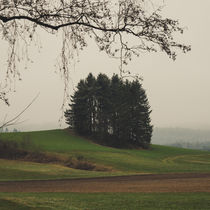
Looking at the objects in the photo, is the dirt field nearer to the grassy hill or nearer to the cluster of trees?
the grassy hill

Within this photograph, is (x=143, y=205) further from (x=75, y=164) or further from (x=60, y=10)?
(x=75, y=164)

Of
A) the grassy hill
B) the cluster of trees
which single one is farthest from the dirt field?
the cluster of trees

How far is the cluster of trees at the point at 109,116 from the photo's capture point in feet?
234

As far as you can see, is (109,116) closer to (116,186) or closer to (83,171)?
(83,171)

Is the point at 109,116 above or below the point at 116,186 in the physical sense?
above

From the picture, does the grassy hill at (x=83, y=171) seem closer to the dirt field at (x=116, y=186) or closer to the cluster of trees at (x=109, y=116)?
the dirt field at (x=116, y=186)

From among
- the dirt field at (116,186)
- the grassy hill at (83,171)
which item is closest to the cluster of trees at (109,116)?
the grassy hill at (83,171)

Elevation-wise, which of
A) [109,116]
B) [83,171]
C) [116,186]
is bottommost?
[83,171]

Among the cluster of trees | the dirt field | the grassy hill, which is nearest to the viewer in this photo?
the dirt field

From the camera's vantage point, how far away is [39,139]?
6469cm

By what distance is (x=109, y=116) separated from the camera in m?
73.8

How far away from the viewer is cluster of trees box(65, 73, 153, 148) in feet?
234

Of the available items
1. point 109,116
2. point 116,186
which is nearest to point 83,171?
point 116,186

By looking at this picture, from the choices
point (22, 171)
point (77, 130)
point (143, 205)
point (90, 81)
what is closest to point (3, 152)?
point (22, 171)
